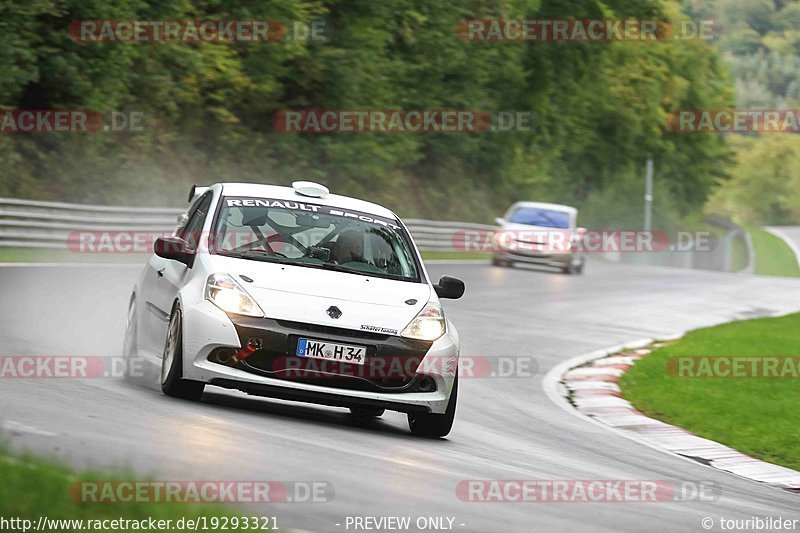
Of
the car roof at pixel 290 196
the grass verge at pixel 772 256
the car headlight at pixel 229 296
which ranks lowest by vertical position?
the grass verge at pixel 772 256

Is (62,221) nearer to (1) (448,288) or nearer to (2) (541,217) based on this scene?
(2) (541,217)

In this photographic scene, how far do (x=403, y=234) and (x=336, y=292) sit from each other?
1.40 meters

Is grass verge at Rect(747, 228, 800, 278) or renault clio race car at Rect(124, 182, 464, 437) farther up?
renault clio race car at Rect(124, 182, 464, 437)

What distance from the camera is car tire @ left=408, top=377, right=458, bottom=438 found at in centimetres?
965

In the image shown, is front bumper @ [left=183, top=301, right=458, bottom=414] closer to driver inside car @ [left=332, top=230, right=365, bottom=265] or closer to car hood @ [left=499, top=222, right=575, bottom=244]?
driver inside car @ [left=332, top=230, right=365, bottom=265]

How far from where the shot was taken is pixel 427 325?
31.1 feet

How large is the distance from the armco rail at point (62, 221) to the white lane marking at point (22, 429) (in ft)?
59.1

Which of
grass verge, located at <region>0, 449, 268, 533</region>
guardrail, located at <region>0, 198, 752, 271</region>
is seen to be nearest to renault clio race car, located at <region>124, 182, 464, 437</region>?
grass verge, located at <region>0, 449, 268, 533</region>

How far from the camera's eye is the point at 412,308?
9500mm

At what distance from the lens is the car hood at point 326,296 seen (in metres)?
9.09

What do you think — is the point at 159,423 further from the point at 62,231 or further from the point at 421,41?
the point at 421,41

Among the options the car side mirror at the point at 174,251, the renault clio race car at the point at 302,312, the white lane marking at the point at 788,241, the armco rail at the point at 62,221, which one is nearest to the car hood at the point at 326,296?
the renault clio race car at the point at 302,312

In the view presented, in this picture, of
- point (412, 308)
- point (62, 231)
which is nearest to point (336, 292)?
point (412, 308)

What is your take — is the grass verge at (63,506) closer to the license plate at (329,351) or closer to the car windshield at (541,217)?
the license plate at (329,351)
